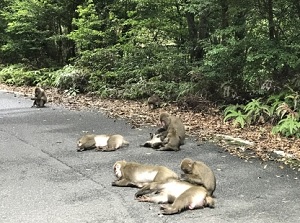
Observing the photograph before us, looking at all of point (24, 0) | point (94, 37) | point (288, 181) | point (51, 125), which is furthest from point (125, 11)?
point (288, 181)

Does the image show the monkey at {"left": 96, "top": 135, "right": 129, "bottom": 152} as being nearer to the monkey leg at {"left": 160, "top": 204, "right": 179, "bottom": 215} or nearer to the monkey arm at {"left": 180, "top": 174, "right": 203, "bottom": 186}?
the monkey arm at {"left": 180, "top": 174, "right": 203, "bottom": 186}

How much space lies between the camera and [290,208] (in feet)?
16.4

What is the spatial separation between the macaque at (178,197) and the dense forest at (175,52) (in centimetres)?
385

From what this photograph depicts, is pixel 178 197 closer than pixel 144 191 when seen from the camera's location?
Yes

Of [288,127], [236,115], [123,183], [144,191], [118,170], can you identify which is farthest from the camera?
[236,115]

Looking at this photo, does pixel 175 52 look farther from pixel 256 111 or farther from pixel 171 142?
pixel 171 142

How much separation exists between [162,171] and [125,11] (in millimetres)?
13016

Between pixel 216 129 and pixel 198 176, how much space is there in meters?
4.23

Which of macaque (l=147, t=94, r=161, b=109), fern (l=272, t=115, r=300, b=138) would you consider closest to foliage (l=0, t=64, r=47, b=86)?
macaque (l=147, t=94, r=161, b=109)

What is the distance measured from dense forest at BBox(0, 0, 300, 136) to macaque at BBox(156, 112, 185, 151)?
1883mm

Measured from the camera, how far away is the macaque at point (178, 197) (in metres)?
4.81

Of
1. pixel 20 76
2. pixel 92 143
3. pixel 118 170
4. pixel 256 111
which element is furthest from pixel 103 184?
pixel 20 76

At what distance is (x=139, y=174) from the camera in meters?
5.59

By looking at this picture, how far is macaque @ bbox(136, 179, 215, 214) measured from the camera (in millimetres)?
4812
